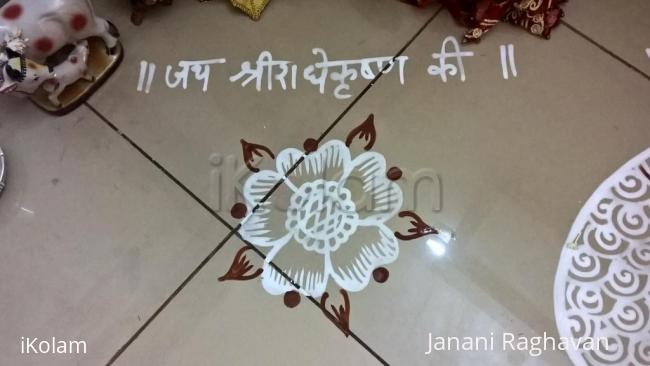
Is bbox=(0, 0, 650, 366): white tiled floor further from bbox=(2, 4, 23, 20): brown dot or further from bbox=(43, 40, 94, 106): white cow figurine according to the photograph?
bbox=(2, 4, 23, 20): brown dot

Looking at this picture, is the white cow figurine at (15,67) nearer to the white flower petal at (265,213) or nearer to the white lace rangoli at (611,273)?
the white flower petal at (265,213)

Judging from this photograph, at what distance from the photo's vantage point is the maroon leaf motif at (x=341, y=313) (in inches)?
30.3

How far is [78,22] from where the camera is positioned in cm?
79

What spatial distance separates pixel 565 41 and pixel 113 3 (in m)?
0.76

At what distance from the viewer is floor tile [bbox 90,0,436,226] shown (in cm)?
87

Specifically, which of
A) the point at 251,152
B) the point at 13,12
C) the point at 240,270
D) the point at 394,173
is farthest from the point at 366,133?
the point at 13,12

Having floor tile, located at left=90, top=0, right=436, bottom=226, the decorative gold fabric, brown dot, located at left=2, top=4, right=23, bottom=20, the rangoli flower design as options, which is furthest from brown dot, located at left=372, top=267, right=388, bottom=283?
brown dot, located at left=2, top=4, right=23, bottom=20

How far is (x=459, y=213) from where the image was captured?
2.68 feet

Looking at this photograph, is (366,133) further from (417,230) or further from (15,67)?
(15,67)

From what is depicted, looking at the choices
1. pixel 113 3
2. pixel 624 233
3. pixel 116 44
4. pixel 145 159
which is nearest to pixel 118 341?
pixel 145 159

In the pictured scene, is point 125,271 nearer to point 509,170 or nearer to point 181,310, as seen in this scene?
point 181,310

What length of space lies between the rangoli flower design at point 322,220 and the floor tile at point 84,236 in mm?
73

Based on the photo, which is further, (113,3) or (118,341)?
(113,3)

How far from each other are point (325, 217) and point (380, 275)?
0.12m
